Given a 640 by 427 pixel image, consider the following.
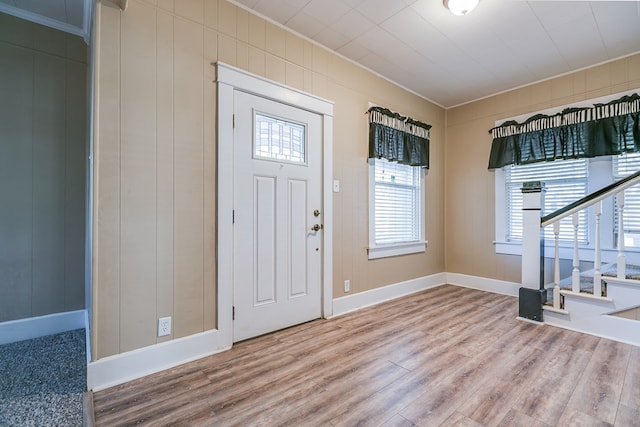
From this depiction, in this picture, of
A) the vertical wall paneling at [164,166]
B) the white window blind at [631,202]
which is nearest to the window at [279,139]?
the vertical wall paneling at [164,166]

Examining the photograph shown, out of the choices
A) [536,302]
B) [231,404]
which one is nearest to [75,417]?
[231,404]

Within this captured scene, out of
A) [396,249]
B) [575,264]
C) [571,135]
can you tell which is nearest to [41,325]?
[396,249]

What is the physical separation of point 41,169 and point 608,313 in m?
5.16

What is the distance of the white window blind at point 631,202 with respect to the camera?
312cm

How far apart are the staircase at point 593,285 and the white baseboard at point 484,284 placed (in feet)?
2.48

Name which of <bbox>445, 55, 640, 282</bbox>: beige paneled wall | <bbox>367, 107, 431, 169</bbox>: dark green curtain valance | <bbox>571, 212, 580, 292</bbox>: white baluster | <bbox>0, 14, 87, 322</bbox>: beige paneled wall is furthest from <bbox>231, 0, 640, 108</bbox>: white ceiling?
<bbox>0, 14, 87, 322</bbox>: beige paneled wall

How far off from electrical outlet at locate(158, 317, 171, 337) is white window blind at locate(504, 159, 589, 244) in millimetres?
4112

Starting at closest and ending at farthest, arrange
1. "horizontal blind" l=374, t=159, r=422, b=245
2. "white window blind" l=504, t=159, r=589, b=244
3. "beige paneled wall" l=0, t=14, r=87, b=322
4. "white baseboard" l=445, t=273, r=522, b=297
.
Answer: "beige paneled wall" l=0, t=14, r=87, b=322 → "white window blind" l=504, t=159, r=589, b=244 → "horizontal blind" l=374, t=159, r=422, b=245 → "white baseboard" l=445, t=273, r=522, b=297

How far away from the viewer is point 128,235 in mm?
1981

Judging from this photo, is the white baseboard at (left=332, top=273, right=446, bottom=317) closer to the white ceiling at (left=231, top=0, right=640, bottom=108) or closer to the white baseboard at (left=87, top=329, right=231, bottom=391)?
the white baseboard at (left=87, top=329, right=231, bottom=391)

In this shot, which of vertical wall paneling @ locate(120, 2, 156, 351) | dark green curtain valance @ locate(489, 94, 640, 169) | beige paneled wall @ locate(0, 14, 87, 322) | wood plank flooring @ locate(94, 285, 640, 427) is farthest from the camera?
dark green curtain valance @ locate(489, 94, 640, 169)

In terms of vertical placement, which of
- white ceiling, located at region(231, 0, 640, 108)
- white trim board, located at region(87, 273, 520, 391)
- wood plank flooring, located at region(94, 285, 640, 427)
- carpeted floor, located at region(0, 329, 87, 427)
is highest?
white ceiling, located at region(231, 0, 640, 108)

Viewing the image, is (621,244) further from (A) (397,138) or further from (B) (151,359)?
(B) (151,359)

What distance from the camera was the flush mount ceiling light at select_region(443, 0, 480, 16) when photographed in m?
2.30
